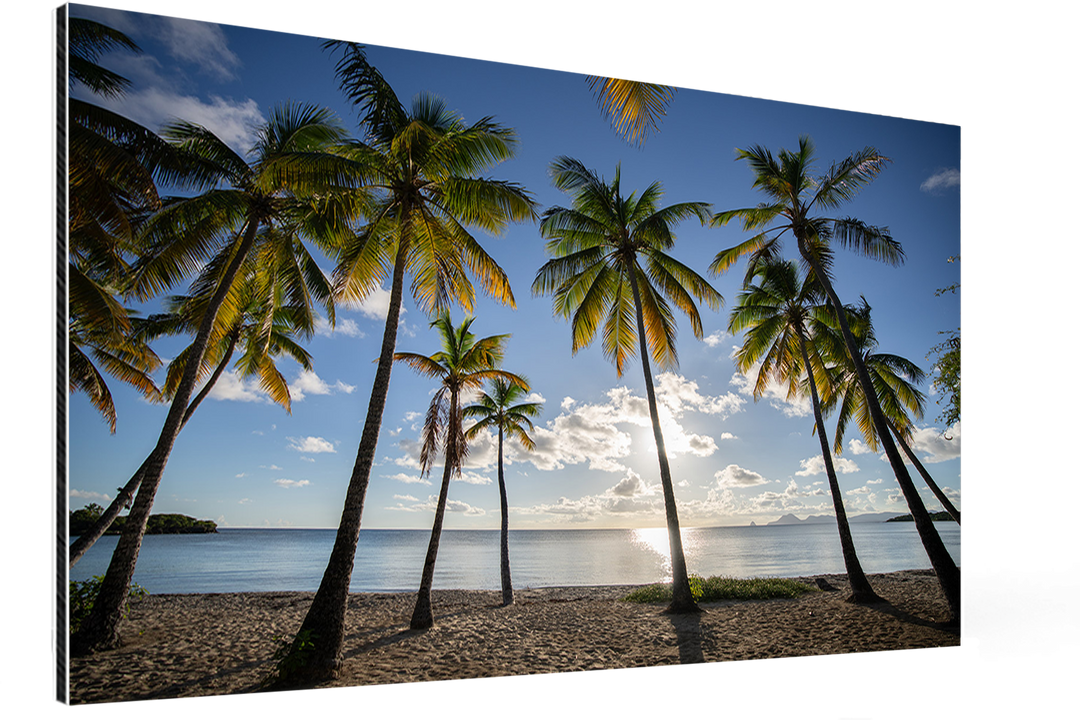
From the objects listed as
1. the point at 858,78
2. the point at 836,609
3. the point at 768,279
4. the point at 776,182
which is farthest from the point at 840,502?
the point at 858,78

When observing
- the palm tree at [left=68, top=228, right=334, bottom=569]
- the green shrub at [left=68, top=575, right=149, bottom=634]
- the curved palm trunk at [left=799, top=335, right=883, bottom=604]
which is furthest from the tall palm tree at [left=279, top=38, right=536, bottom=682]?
the curved palm trunk at [left=799, top=335, right=883, bottom=604]

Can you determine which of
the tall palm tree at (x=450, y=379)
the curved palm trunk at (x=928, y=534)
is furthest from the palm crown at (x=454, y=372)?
the curved palm trunk at (x=928, y=534)

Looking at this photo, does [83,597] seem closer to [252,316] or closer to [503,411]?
[252,316]

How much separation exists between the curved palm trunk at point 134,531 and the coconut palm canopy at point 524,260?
21 cm

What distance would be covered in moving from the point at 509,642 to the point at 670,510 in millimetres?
2554

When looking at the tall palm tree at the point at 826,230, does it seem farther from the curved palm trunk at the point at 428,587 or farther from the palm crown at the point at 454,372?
the curved palm trunk at the point at 428,587

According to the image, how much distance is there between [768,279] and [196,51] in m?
7.17

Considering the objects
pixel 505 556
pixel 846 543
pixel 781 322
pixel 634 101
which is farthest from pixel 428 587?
pixel 781 322

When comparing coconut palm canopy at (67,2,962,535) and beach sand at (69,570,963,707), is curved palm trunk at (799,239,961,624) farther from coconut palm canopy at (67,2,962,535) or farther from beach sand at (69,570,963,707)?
coconut palm canopy at (67,2,962,535)

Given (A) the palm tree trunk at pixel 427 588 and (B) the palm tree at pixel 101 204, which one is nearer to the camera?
(B) the palm tree at pixel 101 204

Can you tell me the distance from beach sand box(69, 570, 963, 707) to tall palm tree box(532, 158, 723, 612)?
10.4 feet

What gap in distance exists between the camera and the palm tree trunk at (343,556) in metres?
3.34

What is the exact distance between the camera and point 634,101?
12.1 ft

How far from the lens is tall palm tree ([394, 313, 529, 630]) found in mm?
6602
